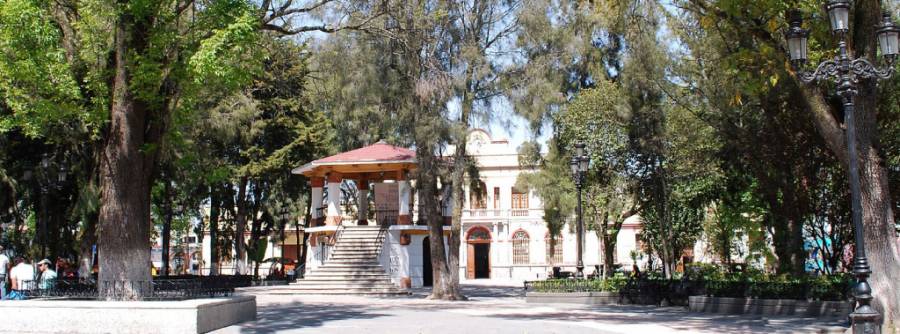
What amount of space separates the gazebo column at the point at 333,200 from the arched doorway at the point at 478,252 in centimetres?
2617

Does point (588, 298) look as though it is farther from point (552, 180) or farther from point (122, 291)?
point (122, 291)

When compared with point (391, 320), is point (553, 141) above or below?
above

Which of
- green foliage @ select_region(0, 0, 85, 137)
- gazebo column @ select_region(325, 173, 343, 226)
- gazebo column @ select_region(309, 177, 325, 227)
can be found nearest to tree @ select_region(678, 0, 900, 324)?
green foliage @ select_region(0, 0, 85, 137)


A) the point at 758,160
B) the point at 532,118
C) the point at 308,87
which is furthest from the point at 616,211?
the point at 308,87

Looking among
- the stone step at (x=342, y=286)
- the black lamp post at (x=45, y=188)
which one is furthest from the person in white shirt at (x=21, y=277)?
the stone step at (x=342, y=286)

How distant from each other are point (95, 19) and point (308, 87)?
20570mm

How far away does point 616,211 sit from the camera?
97.9 ft

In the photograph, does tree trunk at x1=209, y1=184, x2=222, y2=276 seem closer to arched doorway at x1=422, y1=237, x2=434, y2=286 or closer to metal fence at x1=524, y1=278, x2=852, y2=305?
arched doorway at x1=422, y1=237, x2=434, y2=286

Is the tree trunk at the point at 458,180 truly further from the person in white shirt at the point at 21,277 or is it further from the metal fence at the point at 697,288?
the person in white shirt at the point at 21,277

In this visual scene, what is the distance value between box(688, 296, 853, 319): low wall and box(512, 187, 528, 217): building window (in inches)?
1469

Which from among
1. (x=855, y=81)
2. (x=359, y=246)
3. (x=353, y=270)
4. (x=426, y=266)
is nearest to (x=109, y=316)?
(x=855, y=81)

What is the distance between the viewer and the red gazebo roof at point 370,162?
3059cm

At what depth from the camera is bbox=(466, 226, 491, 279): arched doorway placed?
57.6 m

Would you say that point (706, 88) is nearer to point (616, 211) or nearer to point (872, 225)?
point (616, 211)
